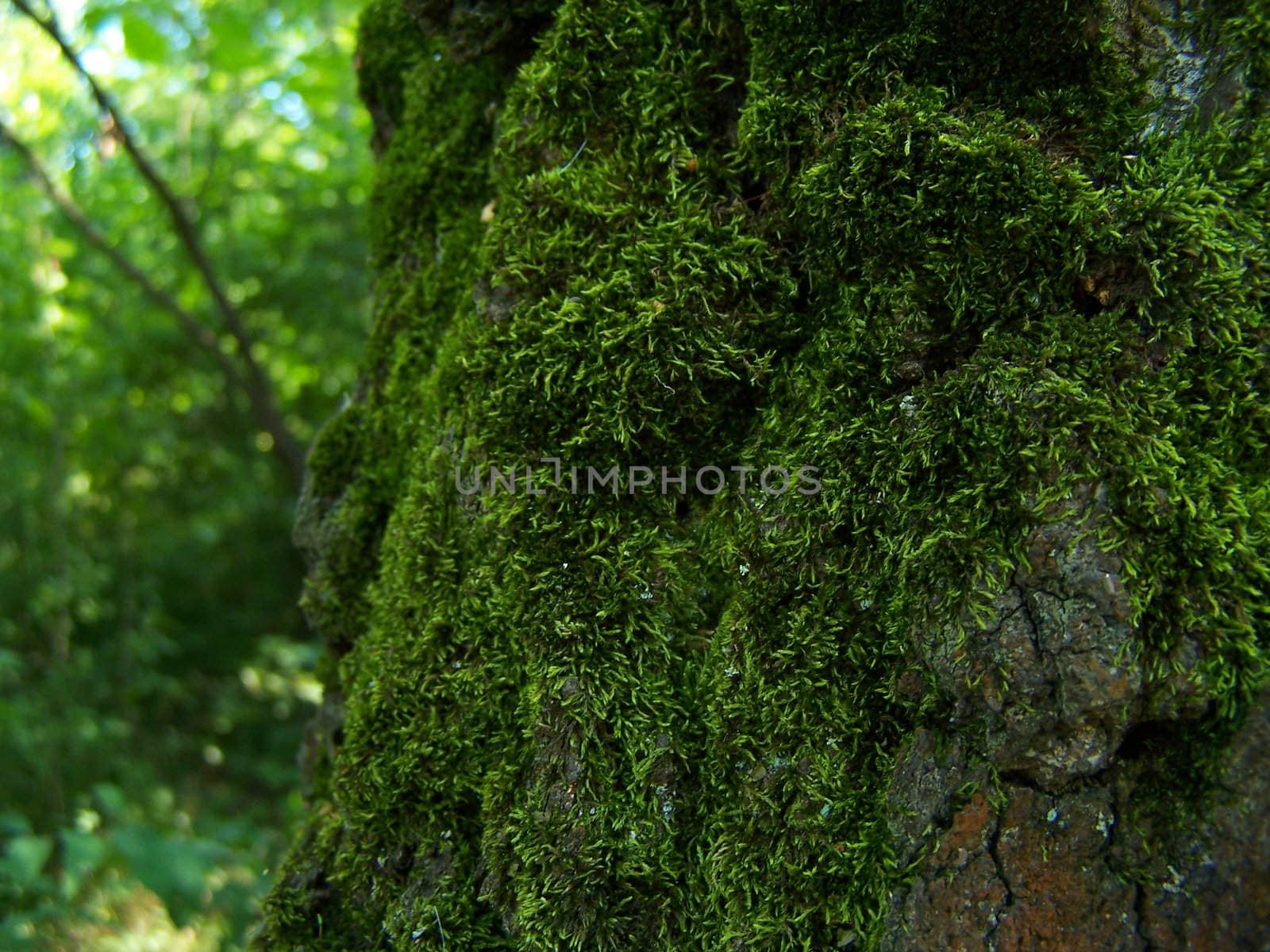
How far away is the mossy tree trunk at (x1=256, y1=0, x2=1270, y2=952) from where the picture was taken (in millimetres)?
1266

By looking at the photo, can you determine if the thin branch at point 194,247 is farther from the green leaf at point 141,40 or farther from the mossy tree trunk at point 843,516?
the mossy tree trunk at point 843,516

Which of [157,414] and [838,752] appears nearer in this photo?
[838,752]

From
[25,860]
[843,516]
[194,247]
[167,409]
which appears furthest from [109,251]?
[843,516]

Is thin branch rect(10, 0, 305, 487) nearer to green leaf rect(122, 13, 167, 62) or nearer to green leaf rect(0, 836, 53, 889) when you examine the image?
green leaf rect(122, 13, 167, 62)

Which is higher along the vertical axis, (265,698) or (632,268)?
(632,268)

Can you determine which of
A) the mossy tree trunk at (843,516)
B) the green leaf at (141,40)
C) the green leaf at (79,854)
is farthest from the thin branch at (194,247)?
the mossy tree trunk at (843,516)

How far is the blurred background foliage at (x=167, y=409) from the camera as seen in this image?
15.9 feet

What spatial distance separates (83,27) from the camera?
4.12 meters

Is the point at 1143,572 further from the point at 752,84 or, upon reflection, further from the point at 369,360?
the point at 369,360

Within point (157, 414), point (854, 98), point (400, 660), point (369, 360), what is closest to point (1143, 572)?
point (854, 98)

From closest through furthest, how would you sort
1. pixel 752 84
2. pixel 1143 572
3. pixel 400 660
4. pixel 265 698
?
pixel 1143 572, pixel 752 84, pixel 400 660, pixel 265 698

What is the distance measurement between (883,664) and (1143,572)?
1.46 ft

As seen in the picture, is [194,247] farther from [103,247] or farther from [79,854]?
[79,854]

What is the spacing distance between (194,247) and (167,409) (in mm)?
2183
